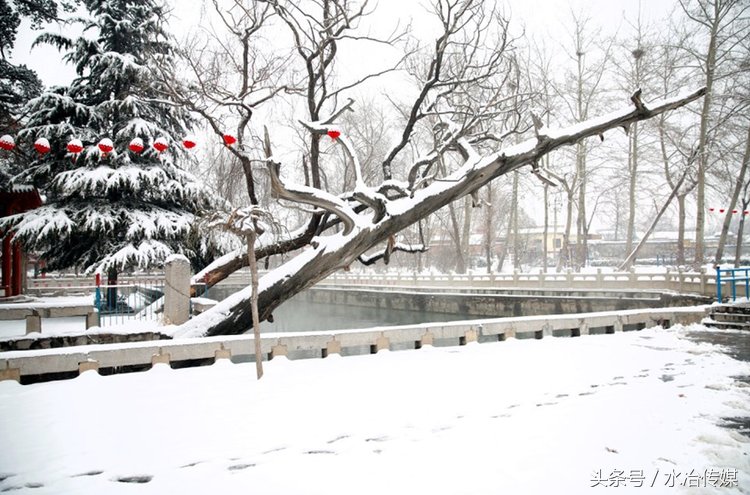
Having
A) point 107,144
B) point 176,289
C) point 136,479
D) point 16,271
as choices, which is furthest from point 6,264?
point 136,479

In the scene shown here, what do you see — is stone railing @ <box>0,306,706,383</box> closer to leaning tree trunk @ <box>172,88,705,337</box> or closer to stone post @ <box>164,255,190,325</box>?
leaning tree trunk @ <box>172,88,705,337</box>

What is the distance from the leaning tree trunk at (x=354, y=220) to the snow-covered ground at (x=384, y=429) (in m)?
1.72

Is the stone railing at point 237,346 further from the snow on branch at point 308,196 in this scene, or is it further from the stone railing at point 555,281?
the stone railing at point 555,281

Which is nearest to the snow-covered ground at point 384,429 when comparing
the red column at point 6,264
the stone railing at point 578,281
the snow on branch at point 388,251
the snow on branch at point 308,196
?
the snow on branch at point 308,196

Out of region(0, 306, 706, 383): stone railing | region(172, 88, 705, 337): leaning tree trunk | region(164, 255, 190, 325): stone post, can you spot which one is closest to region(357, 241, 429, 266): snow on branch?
region(172, 88, 705, 337): leaning tree trunk

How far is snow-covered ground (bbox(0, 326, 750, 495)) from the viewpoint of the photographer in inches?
125

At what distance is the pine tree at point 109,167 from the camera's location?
12836 millimetres

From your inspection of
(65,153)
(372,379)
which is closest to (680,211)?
(372,379)

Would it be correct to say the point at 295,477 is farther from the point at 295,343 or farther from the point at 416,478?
the point at 295,343

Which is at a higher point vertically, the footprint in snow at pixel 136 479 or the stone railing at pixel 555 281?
the stone railing at pixel 555 281

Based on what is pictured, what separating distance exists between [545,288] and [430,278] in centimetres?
770

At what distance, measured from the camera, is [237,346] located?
694 centimetres

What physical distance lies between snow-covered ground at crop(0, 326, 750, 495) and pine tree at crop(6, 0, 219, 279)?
830 centimetres

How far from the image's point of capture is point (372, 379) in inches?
239
